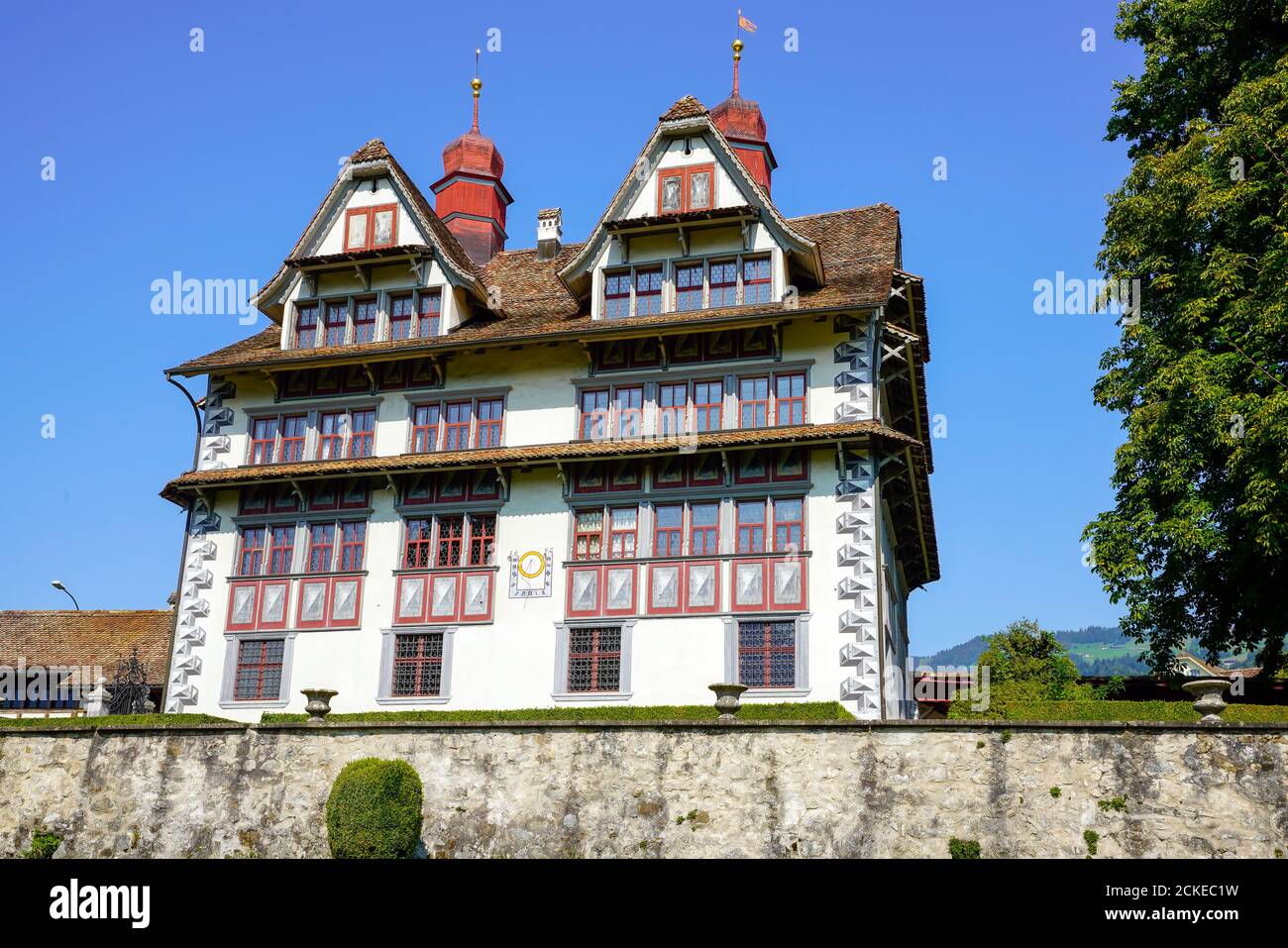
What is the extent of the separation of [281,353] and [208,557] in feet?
20.0

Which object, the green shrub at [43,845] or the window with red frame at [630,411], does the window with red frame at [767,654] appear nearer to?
the window with red frame at [630,411]

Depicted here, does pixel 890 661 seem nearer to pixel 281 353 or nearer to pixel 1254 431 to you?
pixel 1254 431

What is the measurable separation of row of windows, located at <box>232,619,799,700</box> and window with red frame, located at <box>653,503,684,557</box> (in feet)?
7.80

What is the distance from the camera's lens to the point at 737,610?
33.1 m

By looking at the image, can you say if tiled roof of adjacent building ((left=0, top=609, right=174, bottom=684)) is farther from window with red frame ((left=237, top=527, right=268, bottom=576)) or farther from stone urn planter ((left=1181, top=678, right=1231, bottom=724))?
stone urn planter ((left=1181, top=678, right=1231, bottom=724))

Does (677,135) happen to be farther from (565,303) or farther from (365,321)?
(365,321)

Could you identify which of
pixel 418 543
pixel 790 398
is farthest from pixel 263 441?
pixel 790 398

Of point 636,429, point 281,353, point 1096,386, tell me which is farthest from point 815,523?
point 281,353

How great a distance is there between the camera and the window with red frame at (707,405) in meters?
35.2

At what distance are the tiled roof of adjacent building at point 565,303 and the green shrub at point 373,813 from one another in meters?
14.3

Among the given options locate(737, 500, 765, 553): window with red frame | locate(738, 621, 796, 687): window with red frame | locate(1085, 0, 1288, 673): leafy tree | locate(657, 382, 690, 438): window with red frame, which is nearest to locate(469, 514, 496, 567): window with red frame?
locate(657, 382, 690, 438): window with red frame

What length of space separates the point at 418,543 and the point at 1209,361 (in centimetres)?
2025

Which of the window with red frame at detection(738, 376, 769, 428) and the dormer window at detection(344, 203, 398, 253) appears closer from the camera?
the window with red frame at detection(738, 376, 769, 428)

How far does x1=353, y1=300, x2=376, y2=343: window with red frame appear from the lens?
39250 mm
